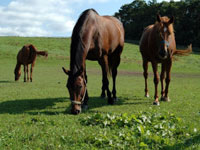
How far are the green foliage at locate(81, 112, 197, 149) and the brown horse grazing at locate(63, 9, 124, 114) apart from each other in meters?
0.91

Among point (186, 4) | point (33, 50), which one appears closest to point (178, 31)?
point (186, 4)

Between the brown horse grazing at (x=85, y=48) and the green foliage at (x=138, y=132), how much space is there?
91cm

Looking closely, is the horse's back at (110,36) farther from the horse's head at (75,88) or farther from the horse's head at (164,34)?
the horse's head at (75,88)

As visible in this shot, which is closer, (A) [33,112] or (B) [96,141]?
(B) [96,141]

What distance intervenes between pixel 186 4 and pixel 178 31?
9.95m

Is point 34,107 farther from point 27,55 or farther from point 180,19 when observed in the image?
point 180,19

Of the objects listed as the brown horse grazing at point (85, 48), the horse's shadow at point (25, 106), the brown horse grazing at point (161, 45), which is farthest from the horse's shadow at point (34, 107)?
the brown horse grazing at point (161, 45)

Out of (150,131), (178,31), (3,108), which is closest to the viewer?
(150,131)

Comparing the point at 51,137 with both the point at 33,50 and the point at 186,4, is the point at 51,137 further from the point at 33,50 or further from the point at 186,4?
the point at 186,4

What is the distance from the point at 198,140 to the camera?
3682 millimetres

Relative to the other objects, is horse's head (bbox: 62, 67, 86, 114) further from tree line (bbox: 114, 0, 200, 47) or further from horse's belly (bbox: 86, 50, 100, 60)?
tree line (bbox: 114, 0, 200, 47)

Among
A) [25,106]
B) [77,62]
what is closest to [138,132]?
[77,62]

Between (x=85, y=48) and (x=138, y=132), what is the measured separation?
2846 mm

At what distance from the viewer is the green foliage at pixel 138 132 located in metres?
3.54
